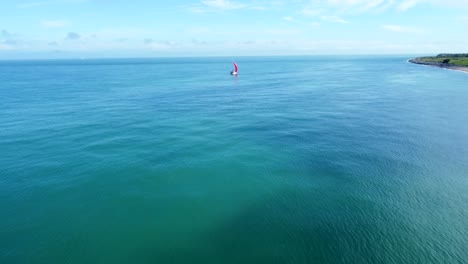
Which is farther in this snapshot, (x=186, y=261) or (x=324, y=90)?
(x=324, y=90)

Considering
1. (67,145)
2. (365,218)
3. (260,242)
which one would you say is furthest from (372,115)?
(67,145)

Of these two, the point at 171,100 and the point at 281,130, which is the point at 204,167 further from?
the point at 171,100

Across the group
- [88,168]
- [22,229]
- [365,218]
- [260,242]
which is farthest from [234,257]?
[88,168]

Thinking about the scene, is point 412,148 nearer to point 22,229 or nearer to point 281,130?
point 281,130

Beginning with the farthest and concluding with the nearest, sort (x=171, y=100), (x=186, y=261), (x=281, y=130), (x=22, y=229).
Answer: (x=171, y=100)
(x=281, y=130)
(x=22, y=229)
(x=186, y=261)

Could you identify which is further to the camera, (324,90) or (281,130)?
(324,90)

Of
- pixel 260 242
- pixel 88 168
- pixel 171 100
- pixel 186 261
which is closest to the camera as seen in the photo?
pixel 186 261
